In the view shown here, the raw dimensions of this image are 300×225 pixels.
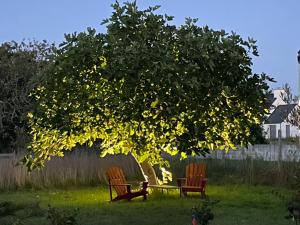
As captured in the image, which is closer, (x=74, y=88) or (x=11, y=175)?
(x=74, y=88)

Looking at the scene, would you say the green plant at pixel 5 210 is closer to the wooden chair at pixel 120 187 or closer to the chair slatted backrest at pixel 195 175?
the wooden chair at pixel 120 187

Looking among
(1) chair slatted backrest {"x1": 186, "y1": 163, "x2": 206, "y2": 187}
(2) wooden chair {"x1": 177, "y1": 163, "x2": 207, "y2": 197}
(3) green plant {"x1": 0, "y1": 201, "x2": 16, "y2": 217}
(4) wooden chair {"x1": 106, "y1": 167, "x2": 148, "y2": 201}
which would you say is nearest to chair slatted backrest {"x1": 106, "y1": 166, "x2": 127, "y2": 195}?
(4) wooden chair {"x1": 106, "y1": 167, "x2": 148, "y2": 201}

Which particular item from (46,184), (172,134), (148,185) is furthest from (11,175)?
(172,134)


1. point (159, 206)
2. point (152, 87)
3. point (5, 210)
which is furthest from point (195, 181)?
point (5, 210)

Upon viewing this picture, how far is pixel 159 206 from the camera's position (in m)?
13.1

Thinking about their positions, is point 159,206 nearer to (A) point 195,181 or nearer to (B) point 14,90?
(A) point 195,181

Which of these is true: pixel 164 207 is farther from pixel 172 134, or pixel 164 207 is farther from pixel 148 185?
pixel 148 185

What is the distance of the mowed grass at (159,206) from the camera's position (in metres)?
10.8

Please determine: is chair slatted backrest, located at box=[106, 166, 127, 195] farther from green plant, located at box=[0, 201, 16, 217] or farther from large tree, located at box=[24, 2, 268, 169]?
green plant, located at box=[0, 201, 16, 217]

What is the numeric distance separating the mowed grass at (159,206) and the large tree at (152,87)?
1.38 metres

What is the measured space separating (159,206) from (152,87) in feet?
8.81

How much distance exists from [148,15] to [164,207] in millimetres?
4266

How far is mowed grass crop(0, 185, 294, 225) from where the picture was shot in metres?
10.8

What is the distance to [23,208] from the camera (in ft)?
41.5
